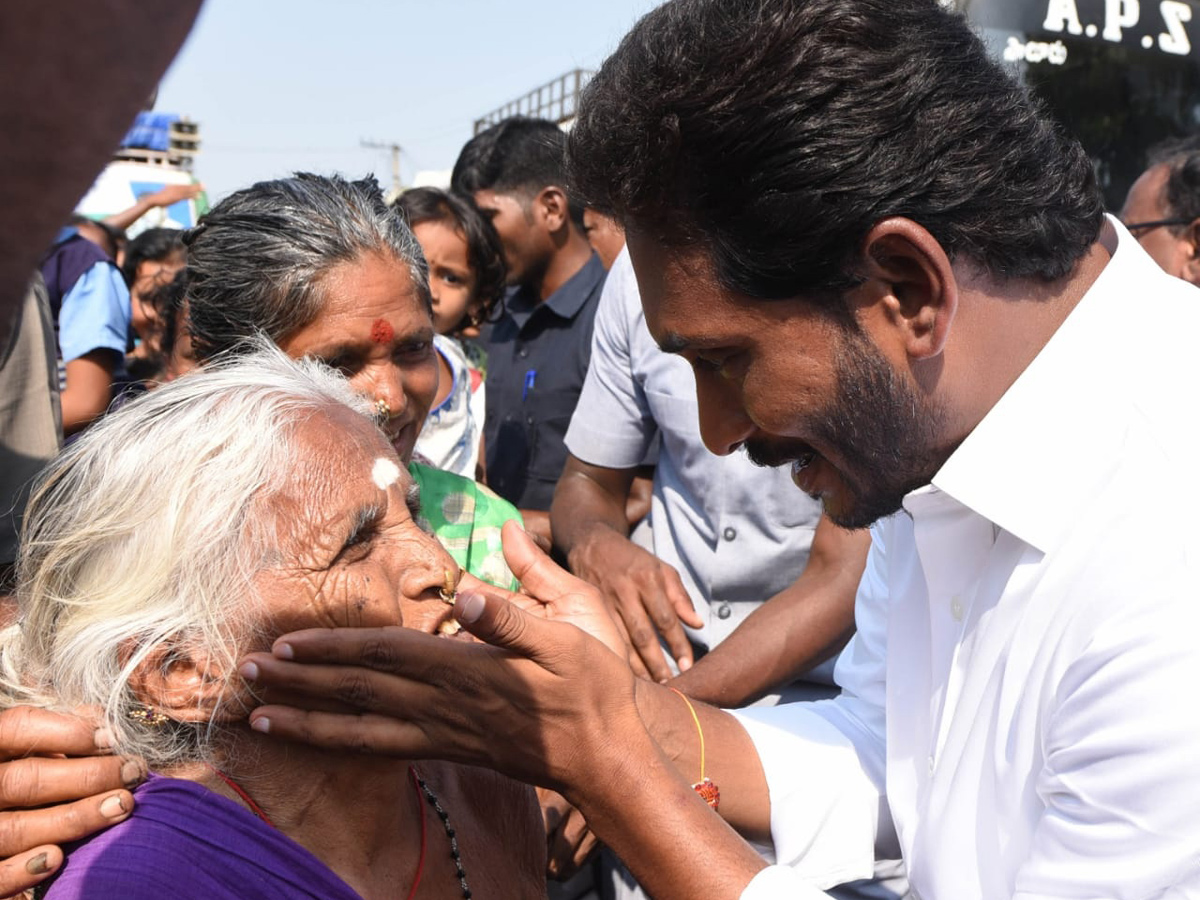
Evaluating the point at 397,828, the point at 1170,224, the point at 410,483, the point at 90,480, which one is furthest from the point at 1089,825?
the point at 1170,224

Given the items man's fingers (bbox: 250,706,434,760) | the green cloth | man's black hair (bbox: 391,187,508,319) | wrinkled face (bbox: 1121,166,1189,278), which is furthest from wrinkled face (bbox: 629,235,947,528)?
wrinkled face (bbox: 1121,166,1189,278)

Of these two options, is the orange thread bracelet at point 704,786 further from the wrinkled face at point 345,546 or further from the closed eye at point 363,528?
the closed eye at point 363,528

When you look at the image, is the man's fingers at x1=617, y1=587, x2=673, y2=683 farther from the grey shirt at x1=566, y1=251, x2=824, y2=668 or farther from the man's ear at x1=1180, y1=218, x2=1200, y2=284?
the man's ear at x1=1180, y1=218, x2=1200, y2=284

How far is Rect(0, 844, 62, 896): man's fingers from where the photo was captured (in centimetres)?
171

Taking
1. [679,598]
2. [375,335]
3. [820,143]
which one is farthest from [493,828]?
[820,143]

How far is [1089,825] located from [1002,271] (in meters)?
1.01

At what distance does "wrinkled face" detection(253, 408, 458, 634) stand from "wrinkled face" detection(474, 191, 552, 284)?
3.97 meters

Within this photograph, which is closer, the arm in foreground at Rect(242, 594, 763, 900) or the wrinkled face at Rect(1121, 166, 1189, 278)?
the arm in foreground at Rect(242, 594, 763, 900)


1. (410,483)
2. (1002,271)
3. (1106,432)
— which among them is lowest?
(410,483)

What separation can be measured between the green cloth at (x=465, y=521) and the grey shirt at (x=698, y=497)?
71 cm

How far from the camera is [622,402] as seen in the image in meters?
4.00

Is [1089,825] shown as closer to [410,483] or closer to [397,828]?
[397,828]

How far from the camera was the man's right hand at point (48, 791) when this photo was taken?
1726 mm

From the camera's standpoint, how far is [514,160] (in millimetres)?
6367
